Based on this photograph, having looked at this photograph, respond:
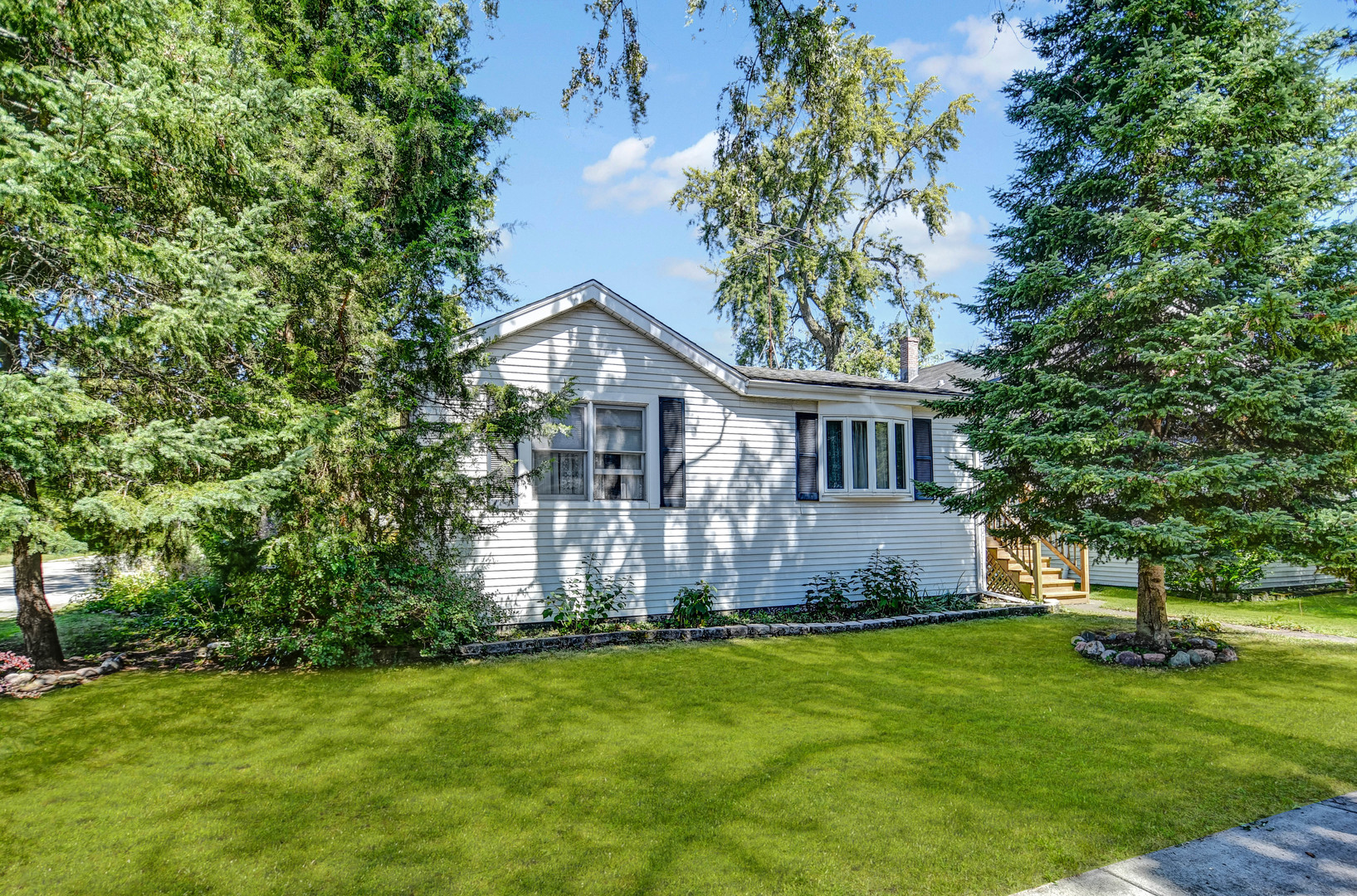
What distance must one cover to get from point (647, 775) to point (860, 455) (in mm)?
7900

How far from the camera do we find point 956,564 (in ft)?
39.9

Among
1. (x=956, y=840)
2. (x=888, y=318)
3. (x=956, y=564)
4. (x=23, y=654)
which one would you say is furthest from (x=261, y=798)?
(x=888, y=318)

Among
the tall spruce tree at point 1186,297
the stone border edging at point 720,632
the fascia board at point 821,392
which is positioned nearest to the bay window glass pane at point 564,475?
the stone border edging at point 720,632

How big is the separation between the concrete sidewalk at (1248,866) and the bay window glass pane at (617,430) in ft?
24.6

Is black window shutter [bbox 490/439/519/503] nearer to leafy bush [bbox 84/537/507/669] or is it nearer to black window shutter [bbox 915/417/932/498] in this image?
leafy bush [bbox 84/537/507/669]

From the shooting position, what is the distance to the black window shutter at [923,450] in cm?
1174

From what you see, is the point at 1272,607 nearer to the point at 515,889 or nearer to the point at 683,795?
the point at 683,795

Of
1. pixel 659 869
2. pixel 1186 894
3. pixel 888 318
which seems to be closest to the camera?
pixel 1186 894

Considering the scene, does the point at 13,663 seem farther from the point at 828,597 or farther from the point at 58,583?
the point at 828,597

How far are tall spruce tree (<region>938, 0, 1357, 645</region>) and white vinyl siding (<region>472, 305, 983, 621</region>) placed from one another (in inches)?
131

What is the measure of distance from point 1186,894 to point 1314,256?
6.81 metres

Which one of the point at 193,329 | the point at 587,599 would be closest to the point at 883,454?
the point at 587,599

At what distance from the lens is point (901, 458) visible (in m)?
11.6

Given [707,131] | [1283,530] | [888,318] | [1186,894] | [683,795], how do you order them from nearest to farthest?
[1186,894] < [683,795] < [1283,530] < [707,131] < [888,318]
